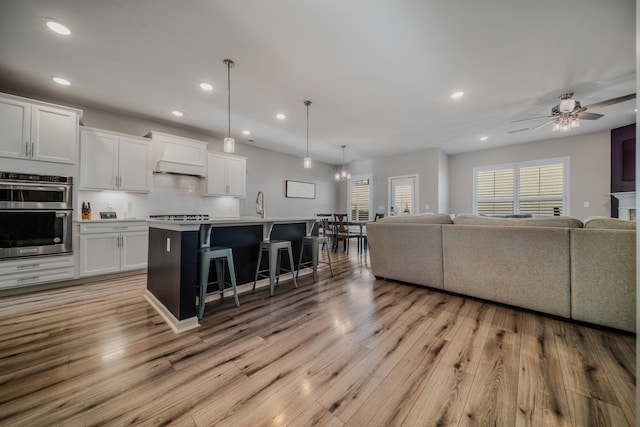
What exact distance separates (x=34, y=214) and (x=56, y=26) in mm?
2287

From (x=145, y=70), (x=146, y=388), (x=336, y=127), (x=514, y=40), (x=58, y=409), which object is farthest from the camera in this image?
(x=336, y=127)

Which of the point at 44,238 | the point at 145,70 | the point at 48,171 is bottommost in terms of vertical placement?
the point at 44,238

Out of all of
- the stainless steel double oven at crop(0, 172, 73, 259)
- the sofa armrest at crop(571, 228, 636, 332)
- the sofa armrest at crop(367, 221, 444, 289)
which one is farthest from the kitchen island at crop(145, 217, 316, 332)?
the sofa armrest at crop(571, 228, 636, 332)

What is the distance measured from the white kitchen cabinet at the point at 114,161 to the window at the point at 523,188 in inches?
308

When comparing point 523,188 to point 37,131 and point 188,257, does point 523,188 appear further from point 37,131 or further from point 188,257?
point 37,131

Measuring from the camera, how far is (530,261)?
7.77 feet

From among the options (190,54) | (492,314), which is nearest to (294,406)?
(492,314)

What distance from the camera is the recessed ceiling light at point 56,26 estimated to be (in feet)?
6.88

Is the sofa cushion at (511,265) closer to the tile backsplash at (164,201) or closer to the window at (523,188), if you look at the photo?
the tile backsplash at (164,201)

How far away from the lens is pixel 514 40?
2363 millimetres

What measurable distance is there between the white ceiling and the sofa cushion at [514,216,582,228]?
1.76 m

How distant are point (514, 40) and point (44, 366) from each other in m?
4.71

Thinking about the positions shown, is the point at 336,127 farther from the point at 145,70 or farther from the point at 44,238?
the point at 44,238

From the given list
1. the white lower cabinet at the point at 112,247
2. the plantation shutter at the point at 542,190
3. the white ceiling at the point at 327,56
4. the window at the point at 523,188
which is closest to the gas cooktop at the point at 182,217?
the white lower cabinet at the point at 112,247
